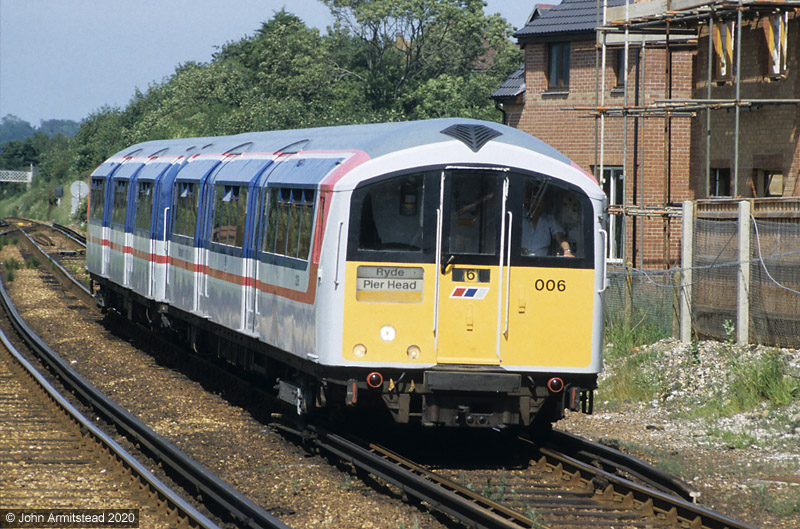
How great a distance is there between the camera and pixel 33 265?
33312mm

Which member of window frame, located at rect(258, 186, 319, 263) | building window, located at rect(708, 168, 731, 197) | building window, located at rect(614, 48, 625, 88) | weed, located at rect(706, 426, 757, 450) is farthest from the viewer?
building window, located at rect(614, 48, 625, 88)

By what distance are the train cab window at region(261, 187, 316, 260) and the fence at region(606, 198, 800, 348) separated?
20.8ft

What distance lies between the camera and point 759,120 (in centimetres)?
1912

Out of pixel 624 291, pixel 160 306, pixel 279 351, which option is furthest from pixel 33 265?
pixel 279 351

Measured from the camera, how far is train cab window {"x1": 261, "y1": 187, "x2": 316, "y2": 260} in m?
10.7

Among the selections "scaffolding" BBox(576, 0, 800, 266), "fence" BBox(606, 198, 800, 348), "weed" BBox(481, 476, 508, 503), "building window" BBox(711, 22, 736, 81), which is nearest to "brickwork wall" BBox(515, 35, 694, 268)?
"scaffolding" BBox(576, 0, 800, 266)

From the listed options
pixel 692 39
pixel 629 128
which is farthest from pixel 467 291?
pixel 629 128

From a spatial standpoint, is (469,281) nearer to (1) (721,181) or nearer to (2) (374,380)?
(2) (374,380)

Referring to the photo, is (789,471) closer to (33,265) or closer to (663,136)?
(663,136)

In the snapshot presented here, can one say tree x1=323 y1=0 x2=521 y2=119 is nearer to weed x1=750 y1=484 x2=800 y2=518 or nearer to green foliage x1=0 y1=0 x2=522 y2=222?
green foliage x1=0 y1=0 x2=522 y2=222

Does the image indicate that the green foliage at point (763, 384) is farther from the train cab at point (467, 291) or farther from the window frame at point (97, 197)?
the window frame at point (97, 197)

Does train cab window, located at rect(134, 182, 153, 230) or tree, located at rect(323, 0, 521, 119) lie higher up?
tree, located at rect(323, 0, 521, 119)

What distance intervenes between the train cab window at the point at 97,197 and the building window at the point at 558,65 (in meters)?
11.6

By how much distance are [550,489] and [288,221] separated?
388 centimetres
